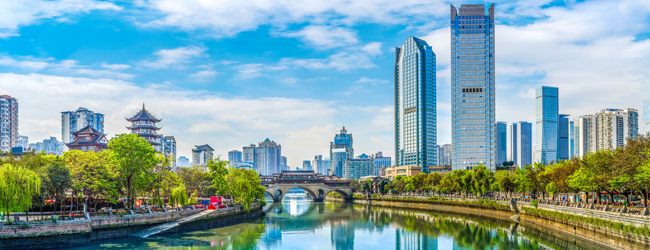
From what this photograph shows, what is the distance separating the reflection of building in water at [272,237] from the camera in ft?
172

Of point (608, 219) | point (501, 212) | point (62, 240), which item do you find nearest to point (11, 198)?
point (62, 240)

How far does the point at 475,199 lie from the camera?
88.1 m

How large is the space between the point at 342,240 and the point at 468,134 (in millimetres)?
104882

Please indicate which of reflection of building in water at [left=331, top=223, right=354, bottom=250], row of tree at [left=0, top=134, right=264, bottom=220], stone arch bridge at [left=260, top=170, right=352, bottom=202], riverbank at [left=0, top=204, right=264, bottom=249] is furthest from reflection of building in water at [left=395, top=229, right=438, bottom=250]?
stone arch bridge at [left=260, top=170, right=352, bottom=202]

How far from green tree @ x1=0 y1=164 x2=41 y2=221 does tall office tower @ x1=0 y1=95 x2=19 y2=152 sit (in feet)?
473

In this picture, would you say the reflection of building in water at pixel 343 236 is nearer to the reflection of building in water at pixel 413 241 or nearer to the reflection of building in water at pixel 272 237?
the reflection of building in water at pixel 413 241

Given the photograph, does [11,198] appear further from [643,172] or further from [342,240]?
[643,172]

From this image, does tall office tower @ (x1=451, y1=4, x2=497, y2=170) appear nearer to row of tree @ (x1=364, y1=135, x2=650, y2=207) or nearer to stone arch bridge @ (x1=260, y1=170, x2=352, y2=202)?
stone arch bridge @ (x1=260, y1=170, x2=352, y2=202)

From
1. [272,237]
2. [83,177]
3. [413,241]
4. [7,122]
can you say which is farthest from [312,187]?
[83,177]

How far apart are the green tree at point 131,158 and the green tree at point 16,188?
40.0ft

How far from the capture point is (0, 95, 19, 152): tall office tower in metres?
164

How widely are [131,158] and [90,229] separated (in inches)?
447

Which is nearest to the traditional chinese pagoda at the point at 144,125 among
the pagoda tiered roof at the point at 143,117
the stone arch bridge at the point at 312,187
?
the pagoda tiered roof at the point at 143,117

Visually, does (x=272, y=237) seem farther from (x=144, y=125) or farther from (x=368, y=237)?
(x=144, y=125)
